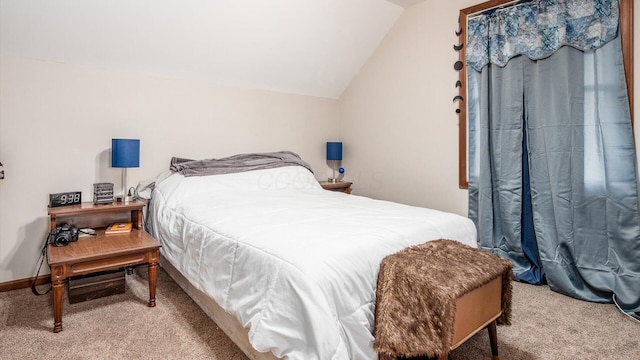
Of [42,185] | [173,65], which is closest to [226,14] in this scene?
[173,65]

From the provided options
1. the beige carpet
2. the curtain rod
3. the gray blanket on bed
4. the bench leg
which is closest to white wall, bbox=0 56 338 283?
the gray blanket on bed

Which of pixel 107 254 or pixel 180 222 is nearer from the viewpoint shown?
pixel 107 254

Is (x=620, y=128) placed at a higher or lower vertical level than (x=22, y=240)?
higher

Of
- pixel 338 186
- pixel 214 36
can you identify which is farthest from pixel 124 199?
pixel 338 186

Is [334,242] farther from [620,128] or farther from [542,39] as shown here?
[542,39]

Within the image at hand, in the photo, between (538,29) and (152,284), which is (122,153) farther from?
(538,29)

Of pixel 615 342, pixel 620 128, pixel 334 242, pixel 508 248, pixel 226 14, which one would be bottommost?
pixel 615 342

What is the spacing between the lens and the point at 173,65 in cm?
311

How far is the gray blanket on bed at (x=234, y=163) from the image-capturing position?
119 inches

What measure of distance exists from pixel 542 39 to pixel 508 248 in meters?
1.65

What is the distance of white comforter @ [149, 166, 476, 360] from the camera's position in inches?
51.4

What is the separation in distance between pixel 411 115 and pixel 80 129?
3.00 m

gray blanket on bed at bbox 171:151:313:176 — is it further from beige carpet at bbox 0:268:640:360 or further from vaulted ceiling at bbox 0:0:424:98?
beige carpet at bbox 0:268:640:360

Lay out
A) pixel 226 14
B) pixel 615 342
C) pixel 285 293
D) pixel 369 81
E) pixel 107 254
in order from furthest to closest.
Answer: pixel 369 81, pixel 226 14, pixel 107 254, pixel 615 342, pixel 285 293
